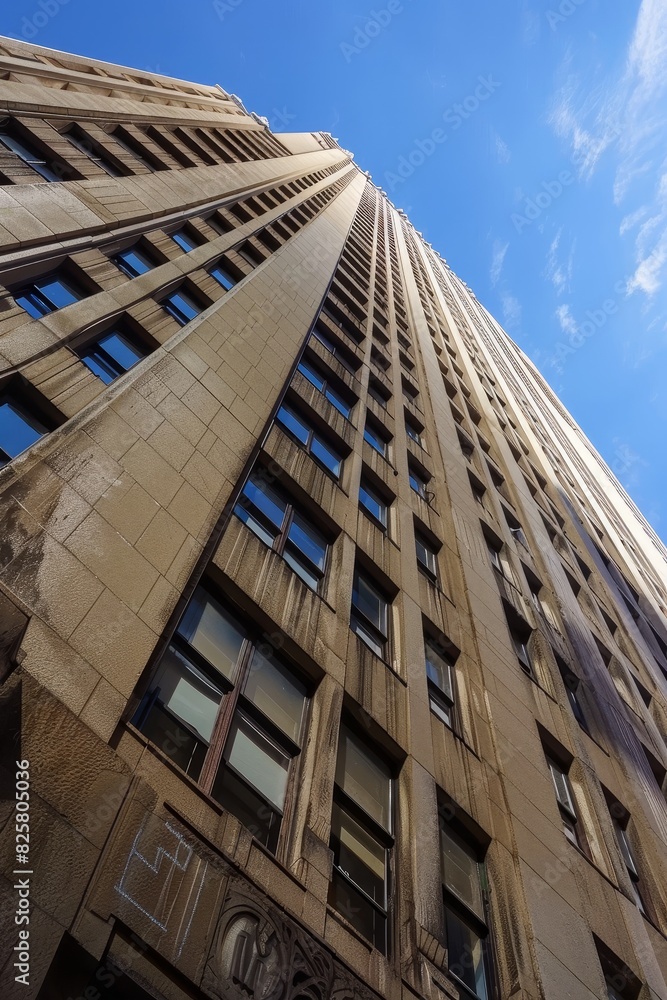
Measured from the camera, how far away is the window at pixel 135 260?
1573cm

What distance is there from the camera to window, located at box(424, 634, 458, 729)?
12672 mm

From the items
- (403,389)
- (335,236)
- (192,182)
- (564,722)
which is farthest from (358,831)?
(335,236)

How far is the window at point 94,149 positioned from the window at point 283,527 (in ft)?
36.5

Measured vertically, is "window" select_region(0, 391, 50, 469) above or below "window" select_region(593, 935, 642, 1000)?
above

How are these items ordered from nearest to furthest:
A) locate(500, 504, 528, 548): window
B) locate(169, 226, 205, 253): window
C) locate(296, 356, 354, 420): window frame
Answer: locate(296, 356, 354, 420): window frame, locate(169, 226, 205, 253): window, locate(500, 504, 528, 548): window

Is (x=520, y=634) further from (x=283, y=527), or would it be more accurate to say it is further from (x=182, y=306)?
(x=182, y=306)

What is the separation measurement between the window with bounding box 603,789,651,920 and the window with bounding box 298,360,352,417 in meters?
10.2

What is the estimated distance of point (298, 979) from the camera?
20.6 ft

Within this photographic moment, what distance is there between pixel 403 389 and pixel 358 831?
18715 mm

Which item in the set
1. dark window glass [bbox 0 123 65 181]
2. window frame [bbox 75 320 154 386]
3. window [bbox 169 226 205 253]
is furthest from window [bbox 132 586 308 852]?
window [bbox 169 226 205 253]

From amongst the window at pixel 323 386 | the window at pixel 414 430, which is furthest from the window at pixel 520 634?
the window at pixel 414 430

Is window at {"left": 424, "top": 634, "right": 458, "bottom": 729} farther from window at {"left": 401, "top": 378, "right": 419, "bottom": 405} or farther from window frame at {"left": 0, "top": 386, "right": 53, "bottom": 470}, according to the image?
window at {"left": 401, "top": 378, "right": 419, "bottom": 405}

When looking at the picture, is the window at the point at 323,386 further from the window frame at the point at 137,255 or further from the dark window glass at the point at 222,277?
the window frame at the point at 137,255

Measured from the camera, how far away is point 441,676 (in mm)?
13531
